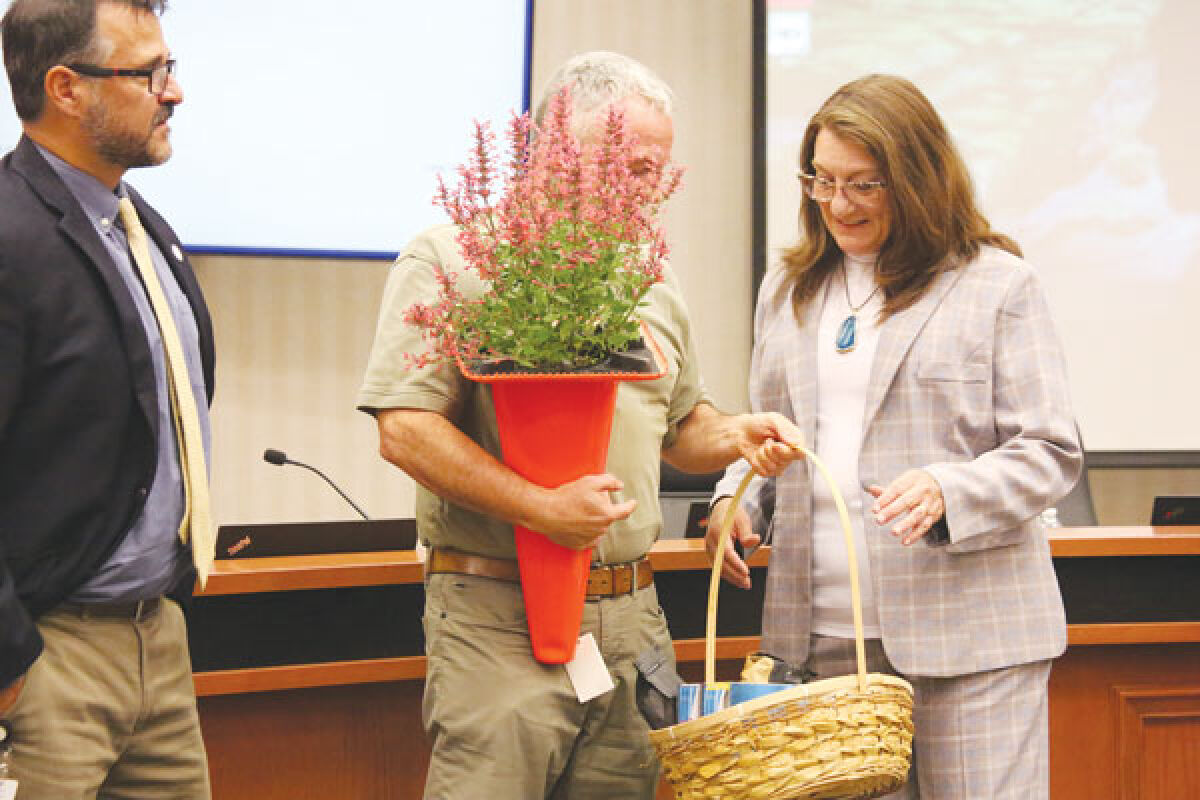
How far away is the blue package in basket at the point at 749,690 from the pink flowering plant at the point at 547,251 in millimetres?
419

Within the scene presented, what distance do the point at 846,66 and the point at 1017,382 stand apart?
285 cm

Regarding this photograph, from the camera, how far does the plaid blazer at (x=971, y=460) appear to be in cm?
162

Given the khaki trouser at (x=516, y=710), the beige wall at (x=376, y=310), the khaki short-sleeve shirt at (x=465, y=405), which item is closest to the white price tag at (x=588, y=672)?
the khaki trouser at (x=516, y=710)

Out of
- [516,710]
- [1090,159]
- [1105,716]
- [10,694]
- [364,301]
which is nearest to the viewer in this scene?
[10,694]

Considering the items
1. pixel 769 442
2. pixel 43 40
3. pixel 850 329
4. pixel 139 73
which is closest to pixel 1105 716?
pixel 850 329

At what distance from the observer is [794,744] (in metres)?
1.33

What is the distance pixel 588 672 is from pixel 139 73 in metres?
0.94

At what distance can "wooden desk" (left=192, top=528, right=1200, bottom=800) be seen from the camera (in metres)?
2.01

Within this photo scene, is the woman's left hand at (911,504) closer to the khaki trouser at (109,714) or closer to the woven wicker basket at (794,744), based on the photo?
the woven wicker basket at (794,744)

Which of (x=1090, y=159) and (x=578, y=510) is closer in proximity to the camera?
(x=578, y=510)

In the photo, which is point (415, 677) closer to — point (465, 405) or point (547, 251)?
point (465, 405)

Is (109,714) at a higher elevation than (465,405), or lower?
lower

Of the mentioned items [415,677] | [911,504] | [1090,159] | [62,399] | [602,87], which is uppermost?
[1090,159]

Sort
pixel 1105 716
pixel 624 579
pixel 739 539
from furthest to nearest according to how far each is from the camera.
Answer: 1. pixel 1105 716
2. pixel 739 539
3. pixel 624 579
